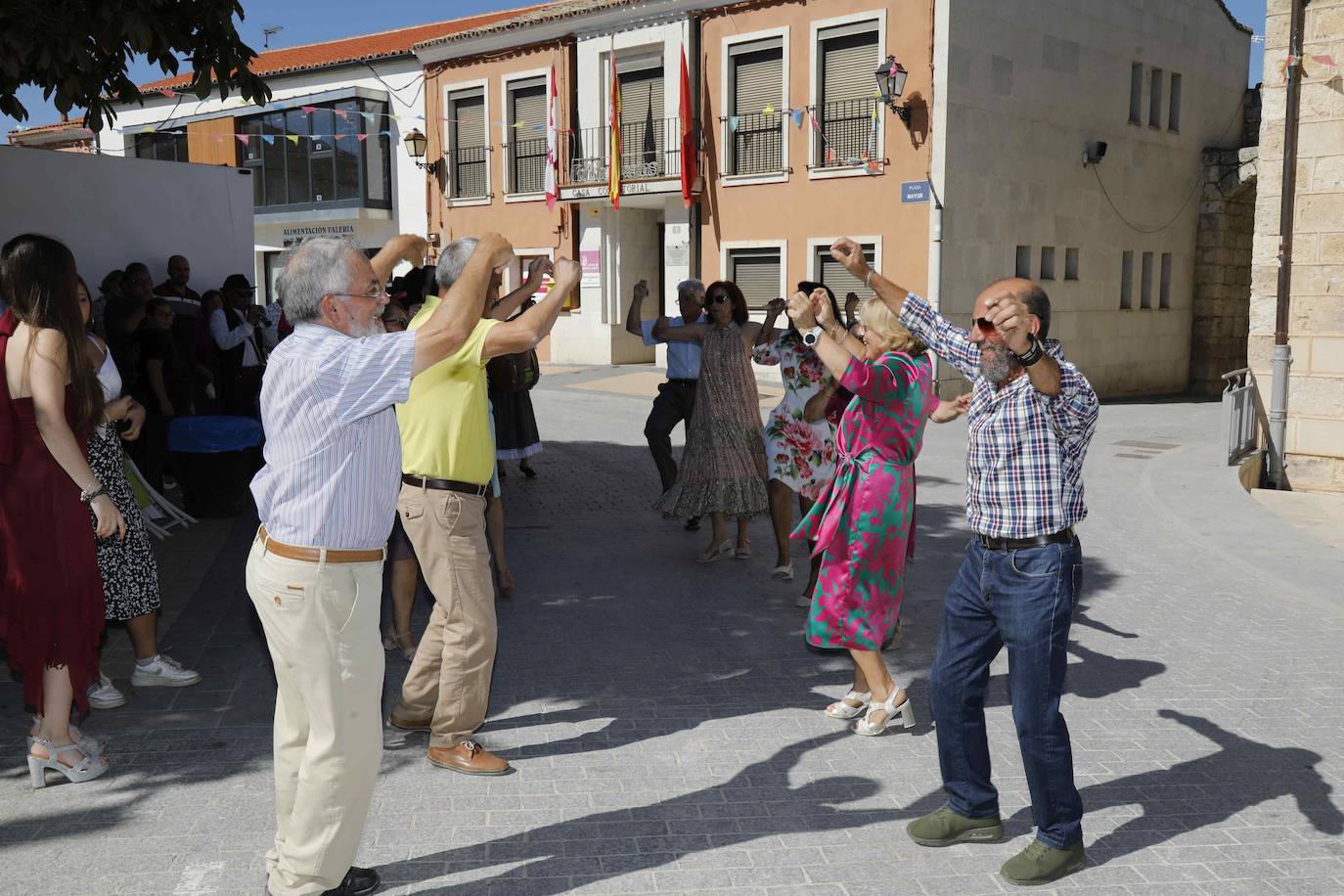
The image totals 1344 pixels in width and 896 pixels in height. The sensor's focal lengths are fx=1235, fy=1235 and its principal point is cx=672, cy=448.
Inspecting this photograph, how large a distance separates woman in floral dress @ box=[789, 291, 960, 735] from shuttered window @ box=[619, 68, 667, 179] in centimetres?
2000

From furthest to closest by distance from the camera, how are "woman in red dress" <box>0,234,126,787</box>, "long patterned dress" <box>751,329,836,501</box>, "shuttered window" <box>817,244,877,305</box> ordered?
"shuttered window" <box>817,244,877,305</box> < "long patterned dress" <box>751,329,836,501</box> < "woman in red dress" <box>0,234,126,787</box>

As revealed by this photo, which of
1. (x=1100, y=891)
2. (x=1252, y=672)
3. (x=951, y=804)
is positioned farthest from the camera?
(x=1252, y=672)

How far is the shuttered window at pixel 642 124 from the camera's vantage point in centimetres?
2442

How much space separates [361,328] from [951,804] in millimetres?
2344

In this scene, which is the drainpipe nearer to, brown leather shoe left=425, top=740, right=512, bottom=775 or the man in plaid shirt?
the man in plaid shirt

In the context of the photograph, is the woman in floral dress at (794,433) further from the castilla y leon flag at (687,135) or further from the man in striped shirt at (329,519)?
the castilla y leon flag at (687,135)

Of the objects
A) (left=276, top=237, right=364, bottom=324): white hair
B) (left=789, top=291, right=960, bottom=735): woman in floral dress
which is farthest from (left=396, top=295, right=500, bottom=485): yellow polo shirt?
(left=789, top=291, right=960, bottom=735): woman in floral dress

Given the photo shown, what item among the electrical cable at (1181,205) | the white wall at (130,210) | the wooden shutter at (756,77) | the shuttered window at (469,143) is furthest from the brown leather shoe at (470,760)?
the shuttered window at (469,143)

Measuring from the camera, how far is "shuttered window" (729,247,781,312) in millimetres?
23047

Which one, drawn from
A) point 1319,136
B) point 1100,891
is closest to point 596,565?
point 1100,891

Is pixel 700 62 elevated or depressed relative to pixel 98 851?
elevated

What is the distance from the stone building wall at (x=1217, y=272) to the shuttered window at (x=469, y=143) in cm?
1543

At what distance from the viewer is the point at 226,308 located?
36.3 ft

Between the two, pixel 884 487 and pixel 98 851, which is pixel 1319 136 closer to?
pixel 884 487
